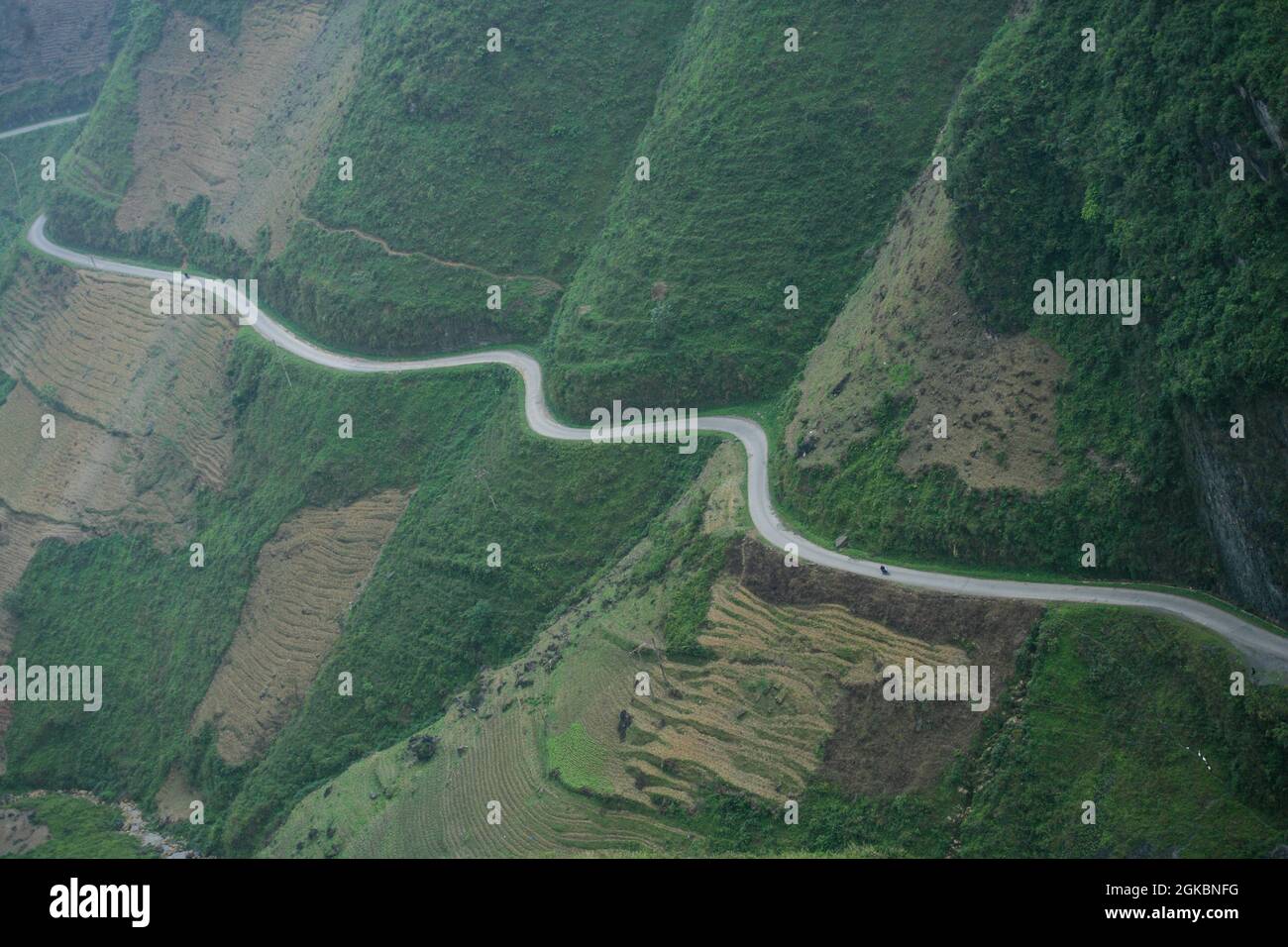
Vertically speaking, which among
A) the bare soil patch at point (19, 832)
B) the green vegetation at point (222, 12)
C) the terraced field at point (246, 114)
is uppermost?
the green vegetation at point (222, 12)

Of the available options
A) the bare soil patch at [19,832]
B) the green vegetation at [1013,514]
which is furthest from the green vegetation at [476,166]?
the bare soil patch at [19,832]

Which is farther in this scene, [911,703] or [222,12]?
[222,12]

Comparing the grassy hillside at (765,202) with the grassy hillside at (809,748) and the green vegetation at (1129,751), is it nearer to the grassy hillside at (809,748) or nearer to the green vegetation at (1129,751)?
the grassy hillside at (809,748)

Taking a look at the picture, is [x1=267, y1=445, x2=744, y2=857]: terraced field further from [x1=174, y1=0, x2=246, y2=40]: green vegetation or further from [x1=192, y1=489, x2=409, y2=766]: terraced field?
[x1=174, y1=0, x2=246, y2=40]: green vegetation

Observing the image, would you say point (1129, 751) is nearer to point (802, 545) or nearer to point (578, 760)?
point (802, 545)

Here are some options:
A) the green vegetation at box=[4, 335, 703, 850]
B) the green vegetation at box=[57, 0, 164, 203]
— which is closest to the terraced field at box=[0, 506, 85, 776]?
the green vegetation at box=[4, 335, 703, 850]

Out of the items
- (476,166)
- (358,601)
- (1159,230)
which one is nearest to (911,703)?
(1159,230)
